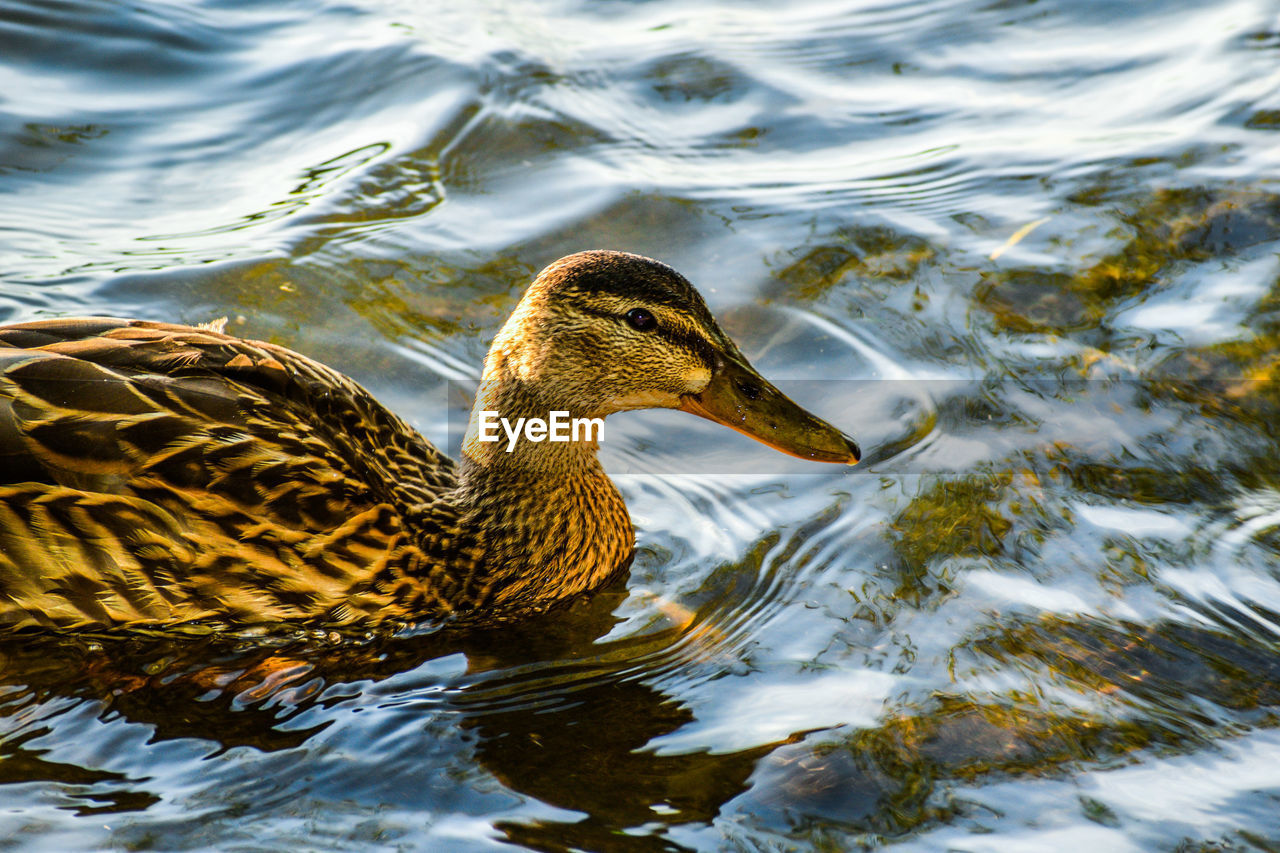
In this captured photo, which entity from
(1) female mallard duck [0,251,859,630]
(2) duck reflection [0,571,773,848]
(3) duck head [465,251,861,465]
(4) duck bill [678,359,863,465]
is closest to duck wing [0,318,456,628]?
(1) female mallard duck [0,251,859,630]

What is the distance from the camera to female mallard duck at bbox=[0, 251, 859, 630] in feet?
14.9

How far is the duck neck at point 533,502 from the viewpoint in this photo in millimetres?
5059

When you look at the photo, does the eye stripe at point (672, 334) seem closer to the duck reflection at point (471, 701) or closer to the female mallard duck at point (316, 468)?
the female mallard duck at point (316, 468)

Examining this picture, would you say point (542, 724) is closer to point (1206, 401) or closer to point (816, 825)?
point (816, 825)

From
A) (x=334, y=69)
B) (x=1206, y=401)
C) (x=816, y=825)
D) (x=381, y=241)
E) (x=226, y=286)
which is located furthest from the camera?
(x=334, y=69)

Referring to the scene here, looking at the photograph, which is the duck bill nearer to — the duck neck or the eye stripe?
the eye stripe

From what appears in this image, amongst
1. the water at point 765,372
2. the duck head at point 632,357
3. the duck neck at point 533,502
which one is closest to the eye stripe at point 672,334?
the duck head at point 632,357

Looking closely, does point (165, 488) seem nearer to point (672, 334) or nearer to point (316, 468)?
point (316, 468)

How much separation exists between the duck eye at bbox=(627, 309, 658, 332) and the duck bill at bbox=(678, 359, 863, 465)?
12.7 inches

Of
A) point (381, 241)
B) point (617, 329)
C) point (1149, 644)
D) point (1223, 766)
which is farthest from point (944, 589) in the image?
point (381, 241)

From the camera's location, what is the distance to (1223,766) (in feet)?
13.0

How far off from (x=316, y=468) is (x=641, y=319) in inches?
51.5

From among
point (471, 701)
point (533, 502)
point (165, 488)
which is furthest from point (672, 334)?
point (165, 488)

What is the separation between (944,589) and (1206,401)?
6.08 feet
